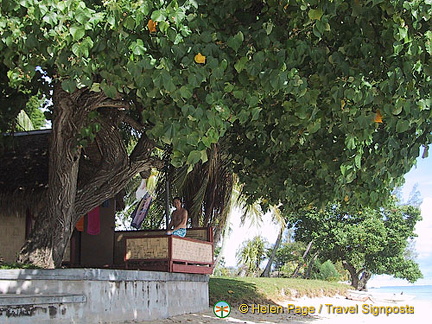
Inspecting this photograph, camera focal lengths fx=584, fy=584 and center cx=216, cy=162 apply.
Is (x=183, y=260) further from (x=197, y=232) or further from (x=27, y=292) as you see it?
(x=27, y=292)

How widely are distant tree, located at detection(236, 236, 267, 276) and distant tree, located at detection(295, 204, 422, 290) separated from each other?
9.60 feet

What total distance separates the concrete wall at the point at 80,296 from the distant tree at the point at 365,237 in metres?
18.8

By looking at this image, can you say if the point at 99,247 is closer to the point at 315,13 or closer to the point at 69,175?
the point at 69,175

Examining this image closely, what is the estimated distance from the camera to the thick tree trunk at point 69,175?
372 inches

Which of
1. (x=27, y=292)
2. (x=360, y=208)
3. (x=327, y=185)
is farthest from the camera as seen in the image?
(x=360, y=208)

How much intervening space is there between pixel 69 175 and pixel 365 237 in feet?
72.0

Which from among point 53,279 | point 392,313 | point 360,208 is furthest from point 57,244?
point 392,313

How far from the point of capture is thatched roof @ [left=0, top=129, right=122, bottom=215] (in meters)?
12.7

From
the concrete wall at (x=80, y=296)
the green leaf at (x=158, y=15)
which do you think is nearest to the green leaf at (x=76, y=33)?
the green leaf at (x=158, y=15)

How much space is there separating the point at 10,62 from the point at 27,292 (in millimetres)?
3094

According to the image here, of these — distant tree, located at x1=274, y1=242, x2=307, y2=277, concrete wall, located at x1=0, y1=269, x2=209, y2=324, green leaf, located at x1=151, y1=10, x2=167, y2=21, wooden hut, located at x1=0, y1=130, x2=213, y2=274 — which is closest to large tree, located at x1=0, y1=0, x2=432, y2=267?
green leaf, located at x1=151, y1=10, x2=167, y2=21

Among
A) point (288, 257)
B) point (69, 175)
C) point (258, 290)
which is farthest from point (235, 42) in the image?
point (288, 257)

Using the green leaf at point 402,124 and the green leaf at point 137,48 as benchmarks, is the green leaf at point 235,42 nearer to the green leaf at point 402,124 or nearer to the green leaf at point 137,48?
the green leaf at point 137,48

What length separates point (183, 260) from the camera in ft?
39.4
